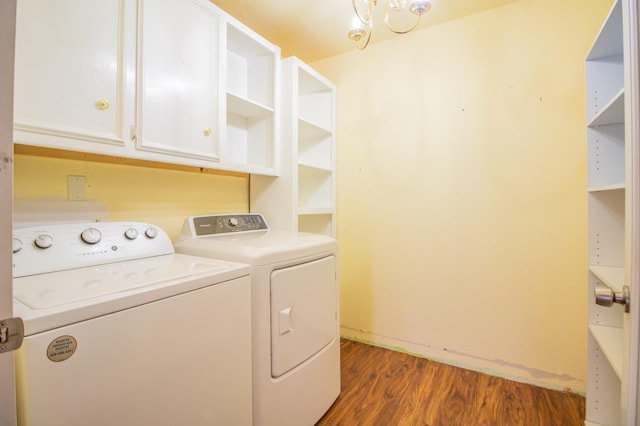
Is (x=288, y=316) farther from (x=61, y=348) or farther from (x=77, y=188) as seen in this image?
(x=77, y=188)

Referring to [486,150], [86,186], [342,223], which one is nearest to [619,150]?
[486,150]

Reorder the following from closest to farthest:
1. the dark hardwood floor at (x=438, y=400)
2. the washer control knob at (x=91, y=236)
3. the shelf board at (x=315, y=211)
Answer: the washer control knob at (x=91, y=236), the dark hardwood floor at (x=438, y=400), the shelf board at (x=315, y=211)

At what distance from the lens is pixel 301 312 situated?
1.41 meters

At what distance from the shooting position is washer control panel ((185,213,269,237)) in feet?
5.41

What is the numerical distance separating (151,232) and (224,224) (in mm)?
450

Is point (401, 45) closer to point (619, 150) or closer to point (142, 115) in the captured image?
point (619, 150)

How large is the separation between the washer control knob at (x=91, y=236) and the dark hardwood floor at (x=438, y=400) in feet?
4.64

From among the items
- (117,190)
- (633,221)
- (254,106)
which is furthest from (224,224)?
(633,221)

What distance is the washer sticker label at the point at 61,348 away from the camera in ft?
2.19

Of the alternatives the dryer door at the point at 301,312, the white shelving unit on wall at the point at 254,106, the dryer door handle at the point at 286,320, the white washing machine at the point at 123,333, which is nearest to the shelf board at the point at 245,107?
the white shelving unit on wall at the point at 254,106

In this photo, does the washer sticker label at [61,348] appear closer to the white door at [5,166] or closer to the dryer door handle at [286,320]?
the white door at [5,166]

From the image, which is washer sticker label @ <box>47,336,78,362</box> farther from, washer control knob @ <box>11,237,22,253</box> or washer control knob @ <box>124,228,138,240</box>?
washer control knob @ <box>124,228,138,240</box>

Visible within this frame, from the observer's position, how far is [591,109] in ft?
4.61

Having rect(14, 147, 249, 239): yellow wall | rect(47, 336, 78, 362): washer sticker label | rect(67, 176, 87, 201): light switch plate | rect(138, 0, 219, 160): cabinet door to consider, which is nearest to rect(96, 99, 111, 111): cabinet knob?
rect(138, 0, 219, 160): cabinet door
